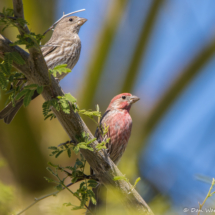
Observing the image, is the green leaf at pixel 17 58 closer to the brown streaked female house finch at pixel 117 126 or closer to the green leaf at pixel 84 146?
the green leaf at pixel 84 146

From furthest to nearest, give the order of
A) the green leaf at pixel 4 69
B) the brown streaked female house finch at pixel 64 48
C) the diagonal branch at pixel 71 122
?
1. the brown streaked female house finch at pixel 64 48
2. the diagonal branch at pixel 71 122
3. the green leaf at pixel 4 69

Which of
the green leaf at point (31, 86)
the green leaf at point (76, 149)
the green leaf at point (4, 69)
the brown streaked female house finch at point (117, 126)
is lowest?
the brown streaked female house finch at point (117, 126)

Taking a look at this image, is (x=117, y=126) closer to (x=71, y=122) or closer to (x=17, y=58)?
(x=71, y=122)

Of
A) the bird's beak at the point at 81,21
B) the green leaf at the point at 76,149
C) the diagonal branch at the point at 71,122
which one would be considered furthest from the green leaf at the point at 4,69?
the bird's beak at the point at 81,21

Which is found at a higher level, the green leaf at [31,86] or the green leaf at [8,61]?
the green leaf at [8,61]

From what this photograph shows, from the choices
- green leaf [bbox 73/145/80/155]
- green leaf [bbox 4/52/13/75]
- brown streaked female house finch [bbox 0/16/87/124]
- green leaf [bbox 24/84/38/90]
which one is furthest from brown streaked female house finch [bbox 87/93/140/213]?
green leaf [bbox 4/52/13/75]

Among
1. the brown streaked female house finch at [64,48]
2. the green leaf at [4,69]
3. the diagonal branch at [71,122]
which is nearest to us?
the green leaf at [4,69]

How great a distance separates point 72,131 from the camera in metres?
2.63

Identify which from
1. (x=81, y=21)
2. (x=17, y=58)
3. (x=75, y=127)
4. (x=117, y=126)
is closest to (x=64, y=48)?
(x=81, y=21)

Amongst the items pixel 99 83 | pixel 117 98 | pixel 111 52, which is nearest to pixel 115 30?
pixel 111 52

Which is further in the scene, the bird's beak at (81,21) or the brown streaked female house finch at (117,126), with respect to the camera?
the bird's beak at (81,21)

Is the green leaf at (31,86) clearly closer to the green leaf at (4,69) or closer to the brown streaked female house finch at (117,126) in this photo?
the green leaf at (4,69)

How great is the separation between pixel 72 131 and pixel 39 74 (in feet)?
1.81

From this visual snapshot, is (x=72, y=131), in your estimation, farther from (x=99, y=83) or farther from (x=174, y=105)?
(x=174, y=105)
